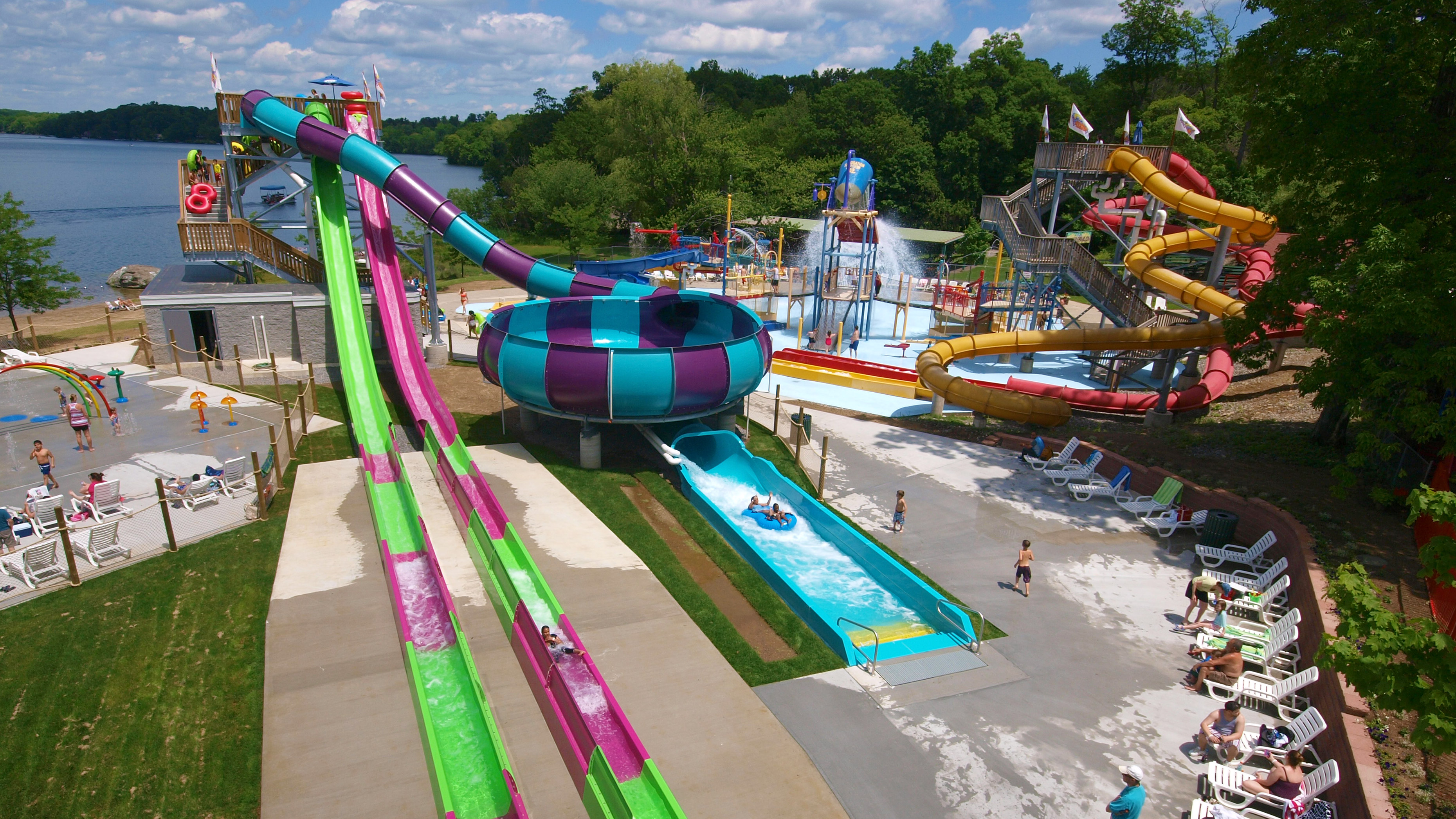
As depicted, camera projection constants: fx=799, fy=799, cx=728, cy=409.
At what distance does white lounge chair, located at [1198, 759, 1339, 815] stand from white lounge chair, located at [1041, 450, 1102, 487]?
31.7ft

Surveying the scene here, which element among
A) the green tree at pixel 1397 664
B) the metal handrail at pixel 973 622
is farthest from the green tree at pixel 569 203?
the green tree at pixel 1397 664

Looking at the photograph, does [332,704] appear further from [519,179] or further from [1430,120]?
[519,179]

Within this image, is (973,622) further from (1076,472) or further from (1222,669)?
(1076,472)

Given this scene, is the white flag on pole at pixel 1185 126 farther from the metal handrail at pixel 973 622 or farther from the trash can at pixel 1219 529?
the metal handrail at pixel 973 622

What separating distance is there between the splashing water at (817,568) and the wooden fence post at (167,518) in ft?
31.0

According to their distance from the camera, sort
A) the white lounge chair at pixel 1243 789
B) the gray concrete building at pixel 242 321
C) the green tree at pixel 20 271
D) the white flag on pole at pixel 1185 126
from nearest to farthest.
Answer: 1. the white lounge chair at pixel 1243 789
2. the gray concrete building at pixel 242 321
3. the white flag on pole at pixel 1185 126
4. the green tree at pixel 20 271

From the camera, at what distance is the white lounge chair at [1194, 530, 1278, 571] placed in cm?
1449

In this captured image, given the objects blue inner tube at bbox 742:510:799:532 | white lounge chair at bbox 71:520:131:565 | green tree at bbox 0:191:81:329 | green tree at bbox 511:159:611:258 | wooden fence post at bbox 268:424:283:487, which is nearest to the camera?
white lounge chair at bbox 71:520:131:565

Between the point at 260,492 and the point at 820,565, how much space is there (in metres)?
10.5

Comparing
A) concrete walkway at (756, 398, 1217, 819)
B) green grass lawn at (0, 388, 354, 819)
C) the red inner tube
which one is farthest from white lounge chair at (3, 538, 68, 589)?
the red inner tube

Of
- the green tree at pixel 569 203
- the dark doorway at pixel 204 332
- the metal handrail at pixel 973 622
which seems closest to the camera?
the metal handrail at pixel 973 622

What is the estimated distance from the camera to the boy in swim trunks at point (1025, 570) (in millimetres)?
13812

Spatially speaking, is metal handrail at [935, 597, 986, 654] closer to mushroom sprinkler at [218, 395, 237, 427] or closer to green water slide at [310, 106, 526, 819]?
green water slide at [310, 106, 526, 819]

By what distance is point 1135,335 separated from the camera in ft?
77.4
